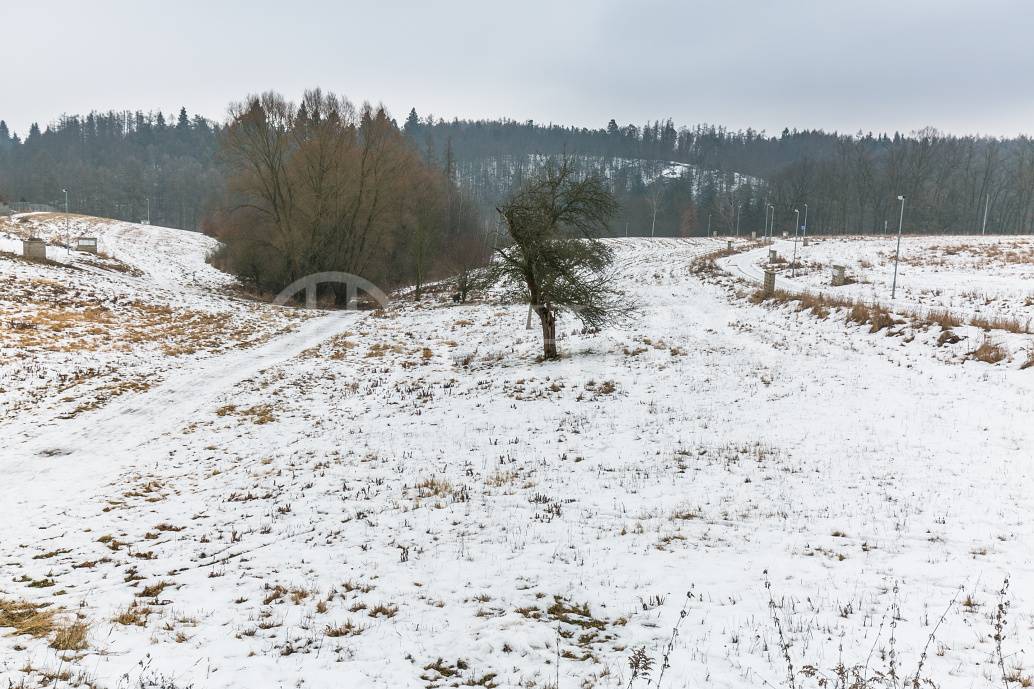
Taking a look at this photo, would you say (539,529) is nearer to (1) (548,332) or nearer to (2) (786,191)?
(1) (548,332)

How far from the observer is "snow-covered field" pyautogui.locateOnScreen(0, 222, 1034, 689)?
17.6 feet

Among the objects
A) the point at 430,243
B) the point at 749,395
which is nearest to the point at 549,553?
the point at 749,395

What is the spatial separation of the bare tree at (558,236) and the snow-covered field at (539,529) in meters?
3.47

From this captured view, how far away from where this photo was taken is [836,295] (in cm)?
3053

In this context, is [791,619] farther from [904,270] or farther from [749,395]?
[904,270]

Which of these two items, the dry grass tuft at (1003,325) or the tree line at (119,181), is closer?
the dry grass tuft at (1003,325)

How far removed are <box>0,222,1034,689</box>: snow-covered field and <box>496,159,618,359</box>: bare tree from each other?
11.4 feet

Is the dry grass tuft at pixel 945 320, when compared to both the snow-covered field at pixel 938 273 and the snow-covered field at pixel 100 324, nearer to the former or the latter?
the snow-covered field at pixel 938 273

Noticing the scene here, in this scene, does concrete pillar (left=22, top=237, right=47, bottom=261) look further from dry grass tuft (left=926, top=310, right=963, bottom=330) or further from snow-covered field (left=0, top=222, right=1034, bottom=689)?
dry grass tuft (left=926, top=310, right=963, bottom=330)

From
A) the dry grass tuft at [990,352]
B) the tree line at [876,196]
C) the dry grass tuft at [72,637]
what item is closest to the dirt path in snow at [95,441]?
the dry grass tuft at [72,637]

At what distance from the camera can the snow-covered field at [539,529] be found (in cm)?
535

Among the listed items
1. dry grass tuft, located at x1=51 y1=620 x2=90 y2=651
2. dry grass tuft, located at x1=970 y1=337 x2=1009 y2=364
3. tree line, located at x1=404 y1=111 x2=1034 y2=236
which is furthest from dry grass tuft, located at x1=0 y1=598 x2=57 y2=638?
tree line, located at x1=404 y1=111 x2=1034 y2=236

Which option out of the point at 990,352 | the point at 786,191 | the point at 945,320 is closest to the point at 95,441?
the point at 990,352

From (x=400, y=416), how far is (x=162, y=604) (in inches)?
356
